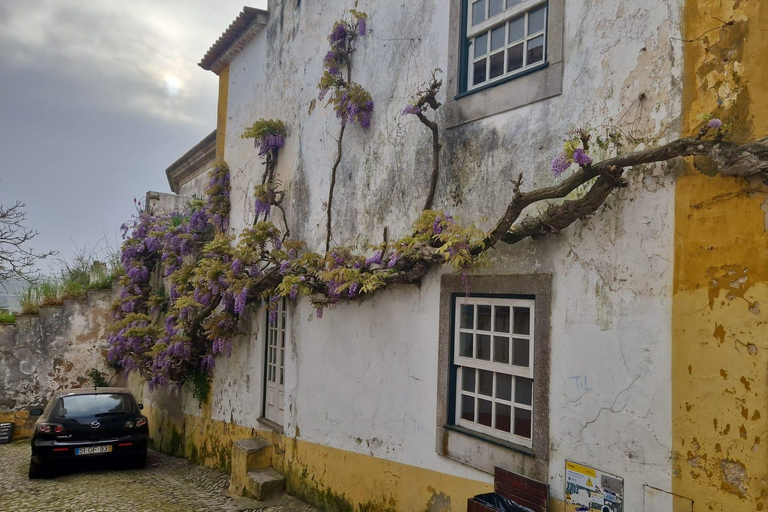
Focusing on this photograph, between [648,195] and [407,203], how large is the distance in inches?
110

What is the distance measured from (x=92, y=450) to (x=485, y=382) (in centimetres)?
692

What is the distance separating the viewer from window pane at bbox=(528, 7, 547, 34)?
5.27m

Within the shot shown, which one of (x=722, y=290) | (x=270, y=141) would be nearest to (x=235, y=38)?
(x=270, y=141)

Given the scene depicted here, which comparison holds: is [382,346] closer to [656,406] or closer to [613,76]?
[656,406]

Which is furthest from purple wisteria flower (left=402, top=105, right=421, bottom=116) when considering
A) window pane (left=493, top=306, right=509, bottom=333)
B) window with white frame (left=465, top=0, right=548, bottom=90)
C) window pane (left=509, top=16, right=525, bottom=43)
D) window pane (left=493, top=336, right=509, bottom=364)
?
window pane (left=493, top=336, right=509, bottom=364)

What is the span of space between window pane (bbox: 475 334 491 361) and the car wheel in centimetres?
757

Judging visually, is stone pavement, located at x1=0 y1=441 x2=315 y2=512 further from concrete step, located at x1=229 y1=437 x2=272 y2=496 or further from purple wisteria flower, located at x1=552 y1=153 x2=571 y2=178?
purple wisteria flower, located at x1=552 y1=153 x2=571 y2=178

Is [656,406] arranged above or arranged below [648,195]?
below

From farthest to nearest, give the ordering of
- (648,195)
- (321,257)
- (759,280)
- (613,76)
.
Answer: (321,257)
(613,76)
(648,195)
(759,280)

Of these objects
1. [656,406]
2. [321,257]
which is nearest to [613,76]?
[656,406]

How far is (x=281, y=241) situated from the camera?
8891 mm

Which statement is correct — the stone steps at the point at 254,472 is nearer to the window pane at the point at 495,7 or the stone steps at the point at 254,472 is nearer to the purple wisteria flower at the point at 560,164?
the purple wisteria flower at the point at 560,164

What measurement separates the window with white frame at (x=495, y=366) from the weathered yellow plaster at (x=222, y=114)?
25.0 feet

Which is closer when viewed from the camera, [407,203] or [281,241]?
[407,203]
